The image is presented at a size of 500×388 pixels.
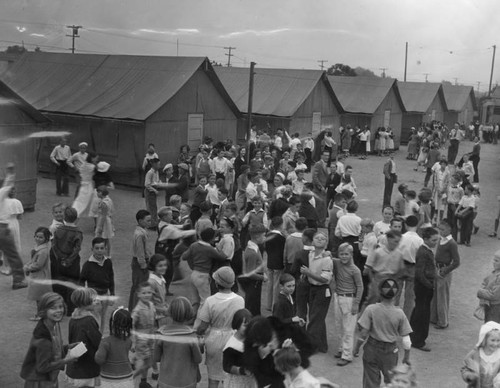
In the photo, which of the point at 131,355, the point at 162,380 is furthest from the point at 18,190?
the point at 162,380

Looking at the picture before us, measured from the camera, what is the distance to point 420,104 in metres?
30.8

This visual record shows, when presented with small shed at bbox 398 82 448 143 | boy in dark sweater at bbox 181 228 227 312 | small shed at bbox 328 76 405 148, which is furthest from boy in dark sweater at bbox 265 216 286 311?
small shed at bbox 398 82 448 143

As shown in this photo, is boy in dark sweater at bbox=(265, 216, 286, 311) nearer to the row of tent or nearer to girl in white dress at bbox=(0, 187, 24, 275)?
the row of tent

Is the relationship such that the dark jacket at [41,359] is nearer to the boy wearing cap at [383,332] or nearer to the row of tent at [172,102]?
the row of tent at [172,102]

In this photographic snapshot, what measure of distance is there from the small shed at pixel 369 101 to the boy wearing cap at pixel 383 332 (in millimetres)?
18547

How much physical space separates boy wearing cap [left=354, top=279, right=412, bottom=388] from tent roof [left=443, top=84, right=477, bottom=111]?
3097 cm

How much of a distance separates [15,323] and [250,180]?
14.0 ft

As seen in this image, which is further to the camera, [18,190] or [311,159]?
[311,159]

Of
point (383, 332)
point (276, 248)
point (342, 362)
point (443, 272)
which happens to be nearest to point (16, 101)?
point (383, 332)

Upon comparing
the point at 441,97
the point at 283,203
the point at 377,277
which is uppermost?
the point at 441,97

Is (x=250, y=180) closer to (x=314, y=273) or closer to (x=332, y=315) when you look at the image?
(x=332, y=315)

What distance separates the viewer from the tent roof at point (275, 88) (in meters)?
20.6

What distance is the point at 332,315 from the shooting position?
8180 mm

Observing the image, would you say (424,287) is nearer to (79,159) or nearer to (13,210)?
(79,159)
